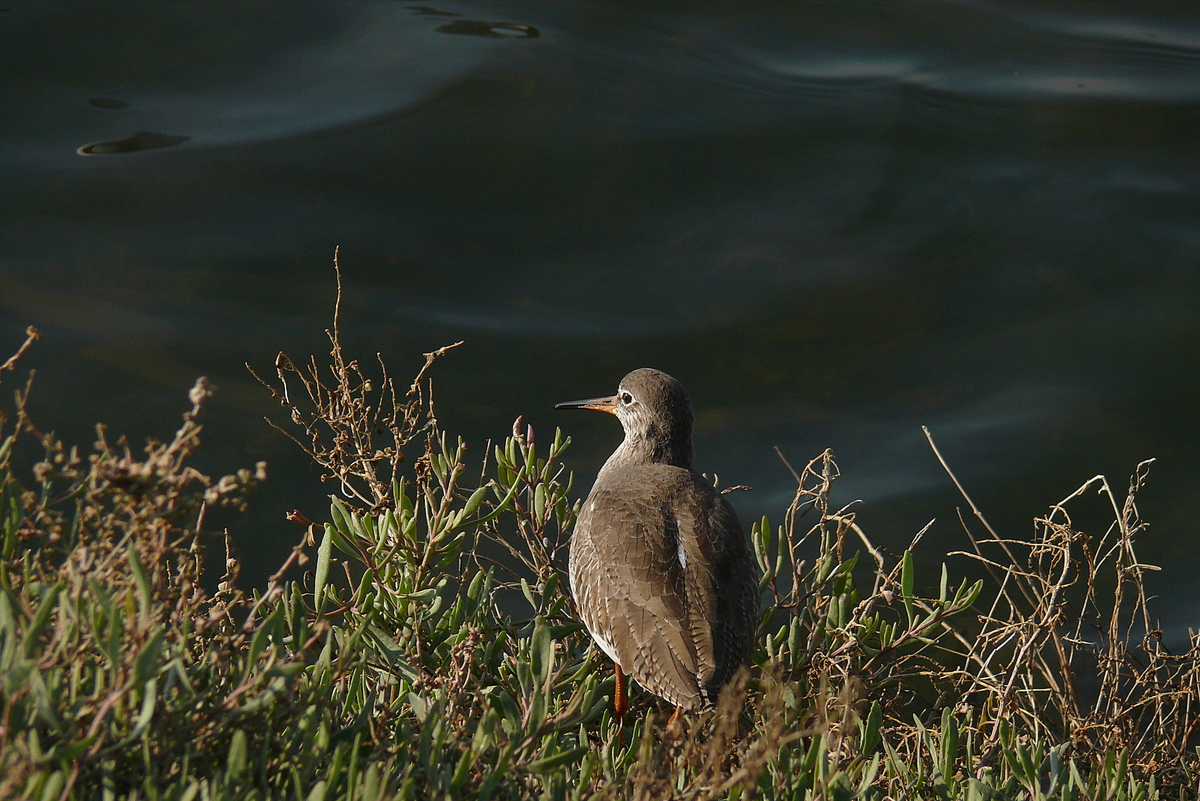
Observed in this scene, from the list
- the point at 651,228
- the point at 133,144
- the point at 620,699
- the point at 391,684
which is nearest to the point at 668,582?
the point at 620,699

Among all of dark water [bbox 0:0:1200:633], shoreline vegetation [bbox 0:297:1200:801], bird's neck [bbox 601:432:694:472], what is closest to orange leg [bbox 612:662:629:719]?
shoreline vegetation [bbox 0:297:1200:801]

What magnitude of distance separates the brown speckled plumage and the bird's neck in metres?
0.50

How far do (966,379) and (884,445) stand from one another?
101 centimetres

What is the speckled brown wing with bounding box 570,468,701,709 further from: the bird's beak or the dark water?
the dark water

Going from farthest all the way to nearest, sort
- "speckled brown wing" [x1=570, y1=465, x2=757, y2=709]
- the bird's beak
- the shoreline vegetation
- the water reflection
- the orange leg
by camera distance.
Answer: the water reflection
the bird's beak
the orange leg
"speckled brown wing" [x1=570, y1=465, x2=757, y2=709]
the shoreline vegetation

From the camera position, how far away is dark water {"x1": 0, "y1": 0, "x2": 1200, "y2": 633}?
8406mm

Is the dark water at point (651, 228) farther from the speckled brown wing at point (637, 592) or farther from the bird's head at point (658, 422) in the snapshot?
the speckled brown wing at point (637, 592)

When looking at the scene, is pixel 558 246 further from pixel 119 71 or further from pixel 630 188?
pixel 119 71

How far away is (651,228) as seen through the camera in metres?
9.82

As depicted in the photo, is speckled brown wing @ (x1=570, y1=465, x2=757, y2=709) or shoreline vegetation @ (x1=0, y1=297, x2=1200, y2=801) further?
speckled brown wing @ (x1=570, y1=465, x2=757, y2=709)

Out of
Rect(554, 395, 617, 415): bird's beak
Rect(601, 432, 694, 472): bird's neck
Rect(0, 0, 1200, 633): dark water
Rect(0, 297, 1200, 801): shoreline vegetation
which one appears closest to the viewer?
Rect(0, 297, 1200, 801): shoreline vegetation

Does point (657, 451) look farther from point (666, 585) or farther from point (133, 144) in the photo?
point (133, 144)

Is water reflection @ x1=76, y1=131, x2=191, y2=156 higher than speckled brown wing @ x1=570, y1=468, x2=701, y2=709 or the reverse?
higher

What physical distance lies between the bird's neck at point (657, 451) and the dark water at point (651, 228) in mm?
2197
